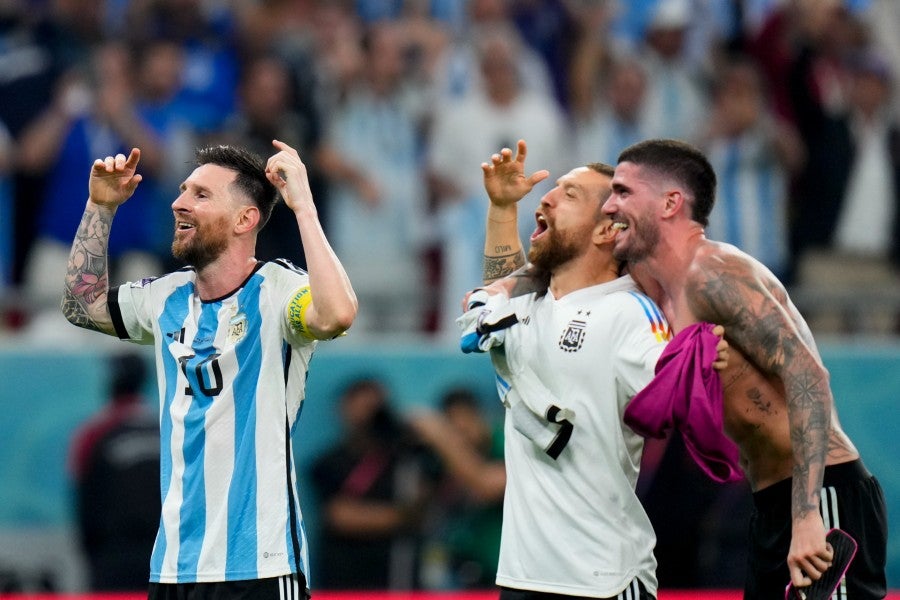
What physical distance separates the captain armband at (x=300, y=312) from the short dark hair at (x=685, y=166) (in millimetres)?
1310

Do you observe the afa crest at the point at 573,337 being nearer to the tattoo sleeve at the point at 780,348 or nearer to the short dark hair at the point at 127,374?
the tattoo sleeve at the point at 780,348

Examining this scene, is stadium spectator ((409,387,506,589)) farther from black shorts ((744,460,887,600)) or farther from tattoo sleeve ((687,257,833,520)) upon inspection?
tattoo sleeve ((687,257,833,520))

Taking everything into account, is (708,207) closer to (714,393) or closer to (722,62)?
(714,393)

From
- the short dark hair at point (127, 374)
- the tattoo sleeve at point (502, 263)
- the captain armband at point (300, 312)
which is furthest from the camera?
the short dark hair at point (127, 374)

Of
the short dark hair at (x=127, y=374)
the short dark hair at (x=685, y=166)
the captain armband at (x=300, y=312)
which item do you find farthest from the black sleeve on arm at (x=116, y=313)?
the short dark hair at (x=127, y=374)

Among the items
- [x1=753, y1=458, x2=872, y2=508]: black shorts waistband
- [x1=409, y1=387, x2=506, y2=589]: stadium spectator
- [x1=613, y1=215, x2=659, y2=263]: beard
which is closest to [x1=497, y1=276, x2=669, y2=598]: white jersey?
[x1=613, y1=215, x2=659, y2=263]: beard

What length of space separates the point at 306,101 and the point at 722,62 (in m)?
3.25

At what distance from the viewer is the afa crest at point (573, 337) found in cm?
568

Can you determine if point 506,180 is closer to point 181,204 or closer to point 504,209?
point 504,209

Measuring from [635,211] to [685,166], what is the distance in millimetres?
257

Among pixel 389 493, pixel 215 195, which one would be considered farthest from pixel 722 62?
pixel 215 195

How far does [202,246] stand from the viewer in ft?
18.7

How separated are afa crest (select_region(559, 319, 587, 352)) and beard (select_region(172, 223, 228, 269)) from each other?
4.29 ft

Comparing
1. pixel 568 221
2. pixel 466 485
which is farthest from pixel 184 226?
pixel 466 485
